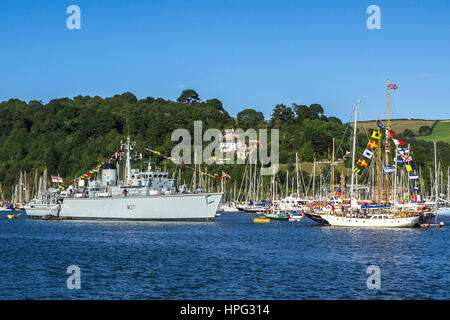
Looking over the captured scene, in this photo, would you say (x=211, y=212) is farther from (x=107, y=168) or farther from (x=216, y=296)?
(x=216, y=296)

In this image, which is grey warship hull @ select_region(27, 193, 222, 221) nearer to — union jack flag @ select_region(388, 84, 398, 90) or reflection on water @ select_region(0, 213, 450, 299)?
reflection on water @ select_region(0, 213, 450, 299)

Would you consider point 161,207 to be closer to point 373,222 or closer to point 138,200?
point 138,200

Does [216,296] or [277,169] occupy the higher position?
[277,169]

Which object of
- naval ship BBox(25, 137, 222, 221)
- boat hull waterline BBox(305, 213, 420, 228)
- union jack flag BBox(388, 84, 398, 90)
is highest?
union jack flag BBox(388, 84, 398, 90)

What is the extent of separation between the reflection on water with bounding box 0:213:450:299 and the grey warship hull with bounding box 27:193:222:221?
43.6 ft

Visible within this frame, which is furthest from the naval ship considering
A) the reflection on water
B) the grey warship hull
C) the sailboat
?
the sailboat

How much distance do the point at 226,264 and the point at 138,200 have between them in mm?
46620

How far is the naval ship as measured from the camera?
8812 centimetres

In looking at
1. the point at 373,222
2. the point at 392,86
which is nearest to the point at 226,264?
the point at 373,222

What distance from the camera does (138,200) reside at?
90375 mm

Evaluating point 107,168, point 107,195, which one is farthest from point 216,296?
point 107,168

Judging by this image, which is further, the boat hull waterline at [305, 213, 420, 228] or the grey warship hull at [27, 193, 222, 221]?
the grey warship hull at [27, 193, 222, 221]

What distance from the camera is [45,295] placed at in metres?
33.8
